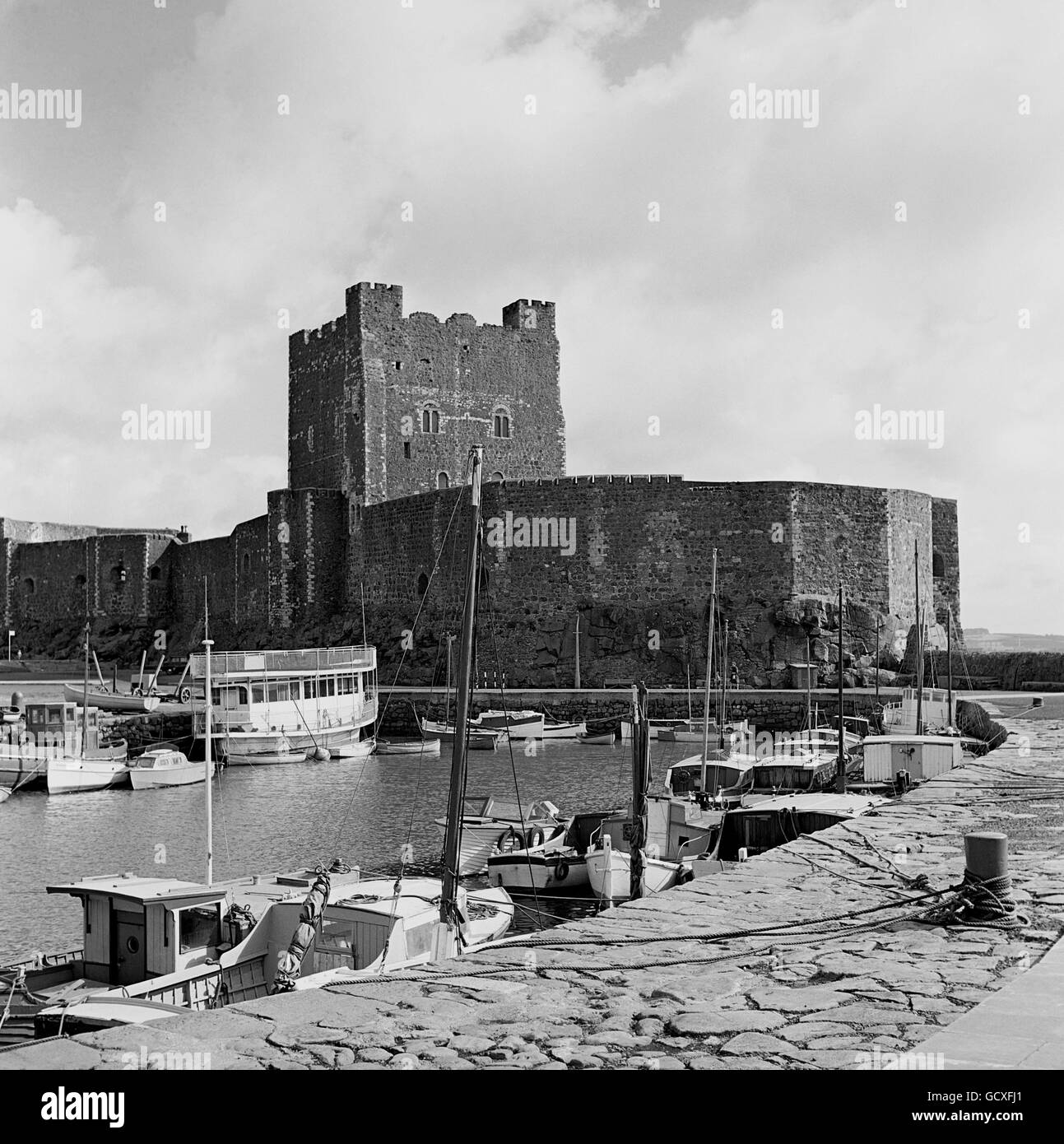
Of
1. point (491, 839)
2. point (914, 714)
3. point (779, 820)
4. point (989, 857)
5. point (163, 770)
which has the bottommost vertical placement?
point (163, 770)

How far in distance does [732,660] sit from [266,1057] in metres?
34.2

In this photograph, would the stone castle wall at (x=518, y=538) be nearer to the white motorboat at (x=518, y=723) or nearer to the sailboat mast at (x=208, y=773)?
the white motorboat at (x=518, y=723)

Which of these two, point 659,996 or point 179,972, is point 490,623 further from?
point 659,996

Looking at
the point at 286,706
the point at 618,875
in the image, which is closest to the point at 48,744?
the point at 286,706

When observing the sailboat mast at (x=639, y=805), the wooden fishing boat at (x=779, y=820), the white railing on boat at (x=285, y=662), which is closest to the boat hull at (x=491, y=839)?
the wooden fishing boat at (x=779, y=820)

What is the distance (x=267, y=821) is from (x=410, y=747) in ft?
36.8

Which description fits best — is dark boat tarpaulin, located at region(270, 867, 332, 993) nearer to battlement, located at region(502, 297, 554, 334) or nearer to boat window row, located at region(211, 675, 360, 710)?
boat window row, located at region(211, 675, 360, 710)

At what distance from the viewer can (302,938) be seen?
9.67m

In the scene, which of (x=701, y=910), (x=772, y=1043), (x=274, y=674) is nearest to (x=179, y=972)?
(x=701, y=910)

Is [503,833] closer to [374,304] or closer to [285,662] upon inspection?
[285,662]

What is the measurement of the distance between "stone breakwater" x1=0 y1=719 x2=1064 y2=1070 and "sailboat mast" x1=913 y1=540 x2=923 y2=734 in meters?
19.2

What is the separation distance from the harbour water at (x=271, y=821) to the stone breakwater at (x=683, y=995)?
7552 mm

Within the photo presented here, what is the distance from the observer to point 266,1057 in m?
4.33
